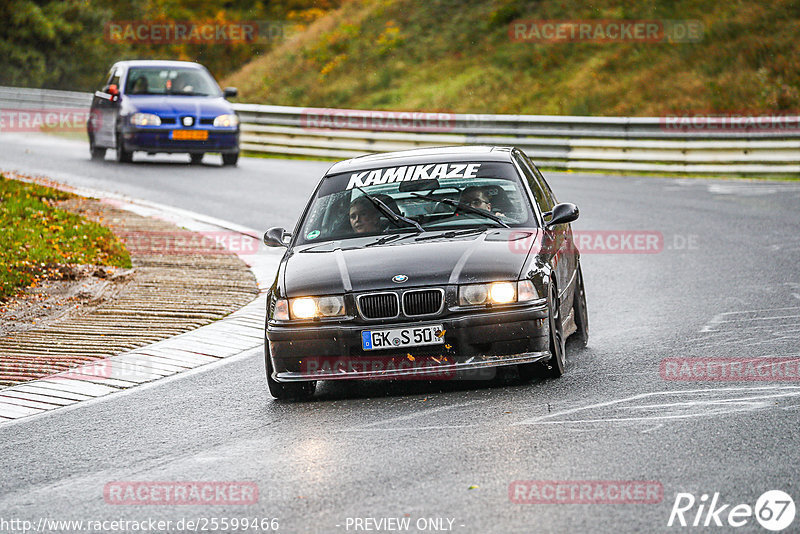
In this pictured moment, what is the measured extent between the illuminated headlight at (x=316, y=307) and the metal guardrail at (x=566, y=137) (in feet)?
54.3

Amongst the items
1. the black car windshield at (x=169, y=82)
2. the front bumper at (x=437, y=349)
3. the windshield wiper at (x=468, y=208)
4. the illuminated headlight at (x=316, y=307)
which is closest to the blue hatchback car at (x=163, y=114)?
the black car windshield at (x=169, y=82)

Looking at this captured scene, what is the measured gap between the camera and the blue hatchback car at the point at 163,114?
77.6 ft

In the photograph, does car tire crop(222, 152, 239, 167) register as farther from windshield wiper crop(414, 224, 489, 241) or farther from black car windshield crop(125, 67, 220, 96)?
windshield wiper crop(414, 224, 489, 241)

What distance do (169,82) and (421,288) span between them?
18042 millimetres

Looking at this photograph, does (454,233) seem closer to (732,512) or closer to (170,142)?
(732,512)

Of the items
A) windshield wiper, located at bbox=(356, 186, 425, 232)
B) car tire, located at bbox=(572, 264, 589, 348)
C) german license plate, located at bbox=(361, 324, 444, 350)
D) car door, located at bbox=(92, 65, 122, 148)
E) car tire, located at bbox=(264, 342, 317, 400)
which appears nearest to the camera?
german license plate, located at bbox=(361, 324, 444, 350)

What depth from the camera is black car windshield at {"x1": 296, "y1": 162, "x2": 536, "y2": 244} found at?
8.73m

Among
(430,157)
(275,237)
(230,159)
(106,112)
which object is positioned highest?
(430,157)

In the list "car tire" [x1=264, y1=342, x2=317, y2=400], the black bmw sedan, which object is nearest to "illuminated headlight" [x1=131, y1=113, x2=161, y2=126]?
the black bmw sedan

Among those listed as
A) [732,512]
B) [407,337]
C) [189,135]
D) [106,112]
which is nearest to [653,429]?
[732,512]

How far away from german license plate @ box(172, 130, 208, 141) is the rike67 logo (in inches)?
760

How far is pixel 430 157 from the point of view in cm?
932

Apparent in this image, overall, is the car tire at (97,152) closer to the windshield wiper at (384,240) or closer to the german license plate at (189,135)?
the german license plate at (189,135)

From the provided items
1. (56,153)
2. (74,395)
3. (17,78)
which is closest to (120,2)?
(17,78)
